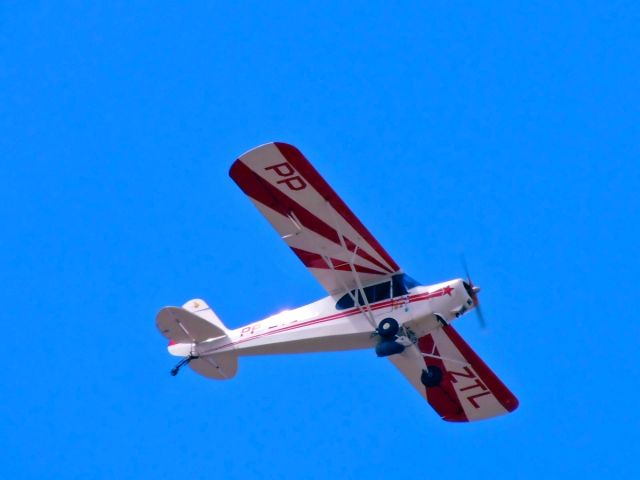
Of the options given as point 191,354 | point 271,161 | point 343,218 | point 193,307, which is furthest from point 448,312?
point 193,307

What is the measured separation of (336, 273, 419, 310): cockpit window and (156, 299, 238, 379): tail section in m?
2.77

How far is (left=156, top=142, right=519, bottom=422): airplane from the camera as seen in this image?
1922cm

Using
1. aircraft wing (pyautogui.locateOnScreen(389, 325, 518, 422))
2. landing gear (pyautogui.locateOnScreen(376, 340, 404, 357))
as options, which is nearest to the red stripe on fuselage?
landing gear (pyautogui.locateOnScreen(376, 340, 404, 357))

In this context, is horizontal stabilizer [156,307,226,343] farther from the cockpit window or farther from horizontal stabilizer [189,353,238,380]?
the cockpit window

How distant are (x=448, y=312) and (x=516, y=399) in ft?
11.7

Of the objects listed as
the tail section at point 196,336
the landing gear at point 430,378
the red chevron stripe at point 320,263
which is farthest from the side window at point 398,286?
the tail section at point 196,336

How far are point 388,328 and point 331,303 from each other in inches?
57.4

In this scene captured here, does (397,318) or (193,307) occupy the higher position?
(193,307)

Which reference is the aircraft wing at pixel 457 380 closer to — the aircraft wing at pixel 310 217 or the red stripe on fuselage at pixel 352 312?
the red stripe on fuselage at pixel 352 312

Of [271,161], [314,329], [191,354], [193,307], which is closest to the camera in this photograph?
[271,161]

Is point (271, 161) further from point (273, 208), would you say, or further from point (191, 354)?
point (191, 354)

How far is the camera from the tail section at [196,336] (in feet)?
69.7

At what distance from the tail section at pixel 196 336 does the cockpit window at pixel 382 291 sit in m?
2.77

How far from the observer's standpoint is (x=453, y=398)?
2258 cm
